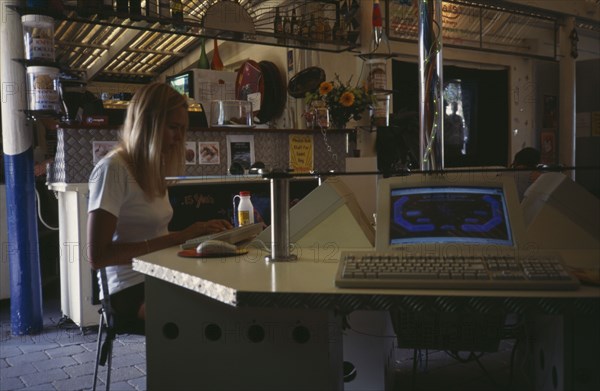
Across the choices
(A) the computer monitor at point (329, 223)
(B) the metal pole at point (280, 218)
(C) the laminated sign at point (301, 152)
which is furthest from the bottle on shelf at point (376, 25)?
(B) the metal pole at point (280, 218)

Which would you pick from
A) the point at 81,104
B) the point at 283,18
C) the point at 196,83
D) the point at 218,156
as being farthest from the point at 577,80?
the point at 81,104

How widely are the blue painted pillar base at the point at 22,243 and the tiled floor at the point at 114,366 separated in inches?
5.3

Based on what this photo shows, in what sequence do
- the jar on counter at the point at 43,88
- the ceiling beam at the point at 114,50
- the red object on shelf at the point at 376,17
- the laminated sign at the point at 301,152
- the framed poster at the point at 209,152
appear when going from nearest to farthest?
the jar on counter at the point at 43,88, the framed poster at the point at 209,152, the laminated sign at the point at 301,152, the red object on shelf at the point at 376,17, the ceiling beam at the point at 114,50

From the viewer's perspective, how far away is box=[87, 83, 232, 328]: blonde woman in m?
2.01

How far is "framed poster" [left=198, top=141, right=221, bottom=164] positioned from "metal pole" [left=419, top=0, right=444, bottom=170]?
2.03 metres

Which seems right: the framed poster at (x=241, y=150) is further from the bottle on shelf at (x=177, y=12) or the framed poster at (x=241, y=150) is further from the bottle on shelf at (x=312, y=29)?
the bottle on shelf at (x=312, y=29)

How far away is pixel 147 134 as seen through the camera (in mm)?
2162

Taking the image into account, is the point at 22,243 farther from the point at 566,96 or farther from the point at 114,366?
the point at 566,96

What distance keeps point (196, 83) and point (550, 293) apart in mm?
4566

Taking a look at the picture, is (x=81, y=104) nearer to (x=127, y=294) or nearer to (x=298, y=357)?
(x=127, y=294)

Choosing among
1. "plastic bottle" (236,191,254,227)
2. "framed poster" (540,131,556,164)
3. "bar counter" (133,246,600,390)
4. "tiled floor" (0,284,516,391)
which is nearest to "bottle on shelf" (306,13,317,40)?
"plastic bottle" (236,191,254,227)

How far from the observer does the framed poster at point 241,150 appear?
3.90m

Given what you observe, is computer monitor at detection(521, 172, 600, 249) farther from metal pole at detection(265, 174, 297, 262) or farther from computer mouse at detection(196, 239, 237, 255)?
computer mouse at detection(196, 239, 237, 255)

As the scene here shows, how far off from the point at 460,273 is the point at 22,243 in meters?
3.17
